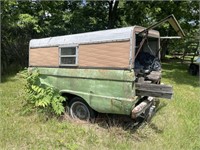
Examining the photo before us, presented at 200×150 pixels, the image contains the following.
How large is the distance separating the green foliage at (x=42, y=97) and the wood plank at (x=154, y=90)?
1947mm

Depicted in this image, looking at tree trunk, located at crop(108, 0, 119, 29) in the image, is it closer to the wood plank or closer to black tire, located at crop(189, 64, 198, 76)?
black tire, located at crop(189, 64, 198, 76)

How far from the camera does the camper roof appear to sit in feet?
13.8

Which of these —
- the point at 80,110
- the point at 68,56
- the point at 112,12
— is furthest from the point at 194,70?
the point at 68,56

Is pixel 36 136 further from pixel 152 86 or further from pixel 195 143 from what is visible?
pixel 195 143

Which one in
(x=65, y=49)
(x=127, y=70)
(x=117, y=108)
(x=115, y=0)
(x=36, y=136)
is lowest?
(x=36, y=136)

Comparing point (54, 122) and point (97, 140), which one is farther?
point (54, 122)

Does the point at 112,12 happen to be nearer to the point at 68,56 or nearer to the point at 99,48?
the point at 68,56

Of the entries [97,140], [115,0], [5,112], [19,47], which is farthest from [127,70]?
[115,0]

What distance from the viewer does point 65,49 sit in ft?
17.4

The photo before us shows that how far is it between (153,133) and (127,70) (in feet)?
5.15

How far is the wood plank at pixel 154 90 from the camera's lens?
4.29 metres

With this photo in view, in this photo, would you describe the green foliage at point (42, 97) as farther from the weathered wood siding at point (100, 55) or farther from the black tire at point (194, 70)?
the black tire at point (194, 70)

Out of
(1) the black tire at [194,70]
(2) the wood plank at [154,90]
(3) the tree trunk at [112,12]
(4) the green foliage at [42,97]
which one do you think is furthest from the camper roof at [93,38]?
(3) the tree trunk at [112,12]

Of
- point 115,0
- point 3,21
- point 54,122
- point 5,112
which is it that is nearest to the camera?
point 54,122
